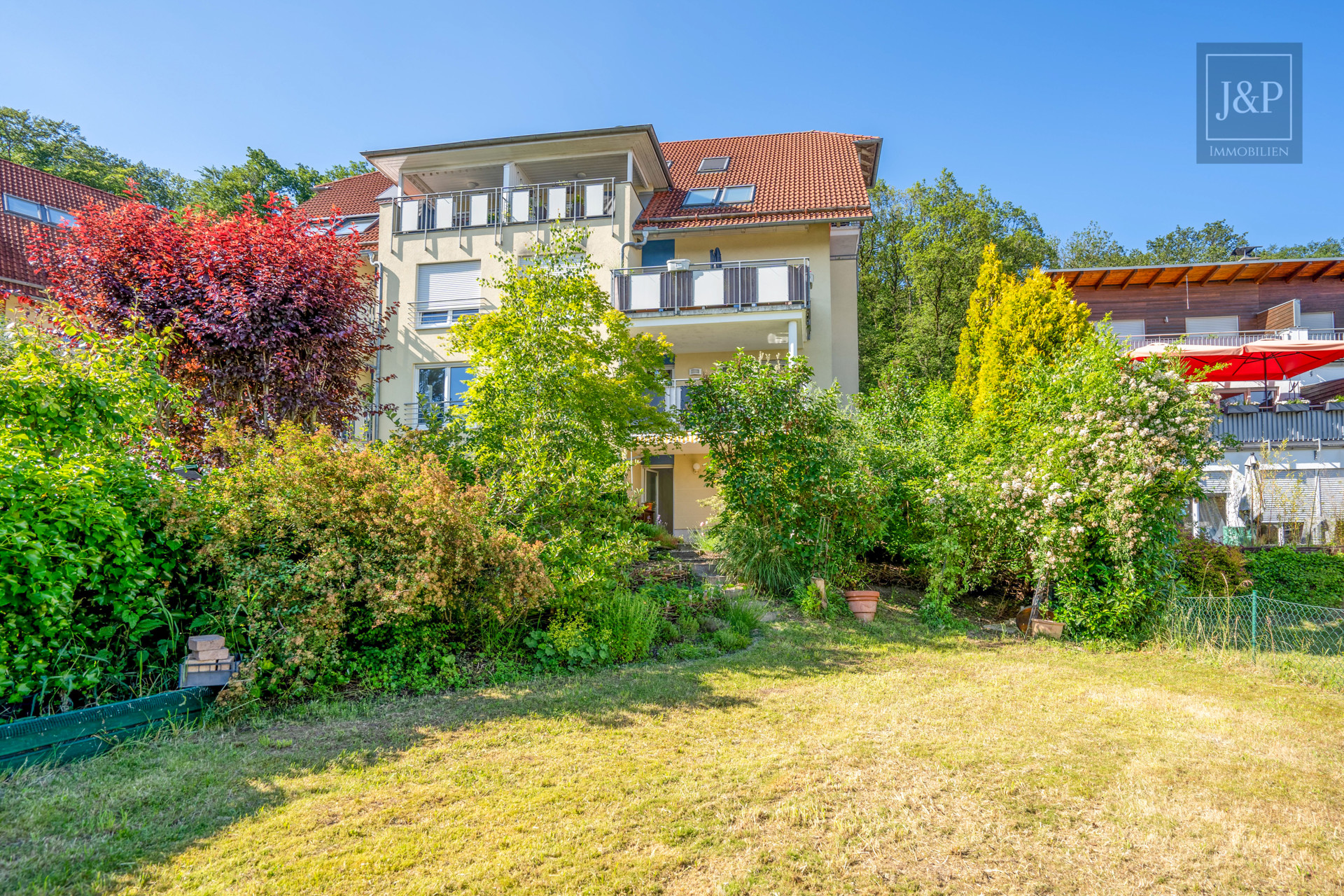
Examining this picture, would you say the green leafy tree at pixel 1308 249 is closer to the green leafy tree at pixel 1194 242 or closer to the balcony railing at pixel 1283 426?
the green leafy tree at pixel 1194 242

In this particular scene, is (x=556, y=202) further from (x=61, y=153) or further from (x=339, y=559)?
(x=61, y=153)

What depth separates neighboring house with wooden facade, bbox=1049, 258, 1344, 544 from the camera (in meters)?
14.7

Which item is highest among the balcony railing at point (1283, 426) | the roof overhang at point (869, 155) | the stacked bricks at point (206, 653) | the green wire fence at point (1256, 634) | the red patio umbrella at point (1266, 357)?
the roof overhang at point (869, 155)

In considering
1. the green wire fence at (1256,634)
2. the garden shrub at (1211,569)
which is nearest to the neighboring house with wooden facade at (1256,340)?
the garden shrub at (1211,569)

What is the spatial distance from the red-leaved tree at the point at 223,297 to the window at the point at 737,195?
1340 centimetres

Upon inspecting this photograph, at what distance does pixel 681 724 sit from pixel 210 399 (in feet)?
22.1

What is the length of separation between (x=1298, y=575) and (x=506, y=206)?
1909 cm

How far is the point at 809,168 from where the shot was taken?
21547mm

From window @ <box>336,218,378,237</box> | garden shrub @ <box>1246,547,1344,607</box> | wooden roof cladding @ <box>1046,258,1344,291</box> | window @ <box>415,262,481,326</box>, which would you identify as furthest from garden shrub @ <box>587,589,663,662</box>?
wooden roof cladding @ <box>1046,258,1344,291</box>

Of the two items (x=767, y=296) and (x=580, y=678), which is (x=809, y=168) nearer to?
(x=767, y=296)

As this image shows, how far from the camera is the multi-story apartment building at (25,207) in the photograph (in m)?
17.9

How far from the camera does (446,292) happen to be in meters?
19.8

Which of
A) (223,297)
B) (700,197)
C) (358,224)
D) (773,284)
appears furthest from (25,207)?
(773,284)

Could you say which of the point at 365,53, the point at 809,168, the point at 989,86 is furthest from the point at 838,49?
the point at 809,168
